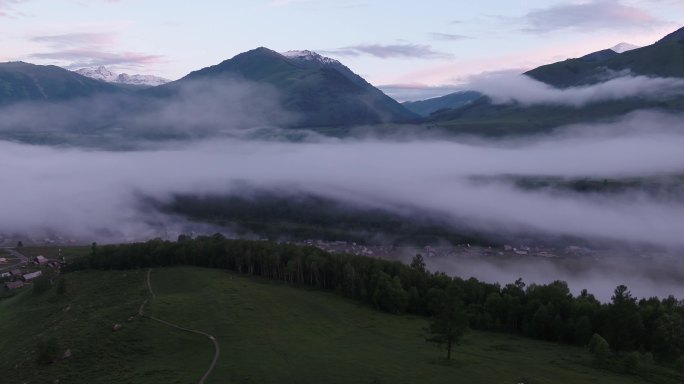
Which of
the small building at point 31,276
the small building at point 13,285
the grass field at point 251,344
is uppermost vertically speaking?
the grass field at point 251,344

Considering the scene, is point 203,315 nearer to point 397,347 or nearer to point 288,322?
point 288,322

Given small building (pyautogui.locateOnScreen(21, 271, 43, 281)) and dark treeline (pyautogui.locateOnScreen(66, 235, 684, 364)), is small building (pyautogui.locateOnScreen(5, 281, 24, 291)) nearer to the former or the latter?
small building (pyautogui.locateOnScreen(21, 271, 43, 281))

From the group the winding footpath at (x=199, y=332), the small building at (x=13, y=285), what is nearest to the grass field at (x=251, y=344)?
the winding footpath at (x=199, y=332)

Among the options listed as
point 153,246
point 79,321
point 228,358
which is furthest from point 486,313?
point 153,246

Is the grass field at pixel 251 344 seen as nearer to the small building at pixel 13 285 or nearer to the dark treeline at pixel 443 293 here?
the dark treeline at pixel 443 293

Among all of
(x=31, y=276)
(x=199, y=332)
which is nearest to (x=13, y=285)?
(x=31, y=276)
